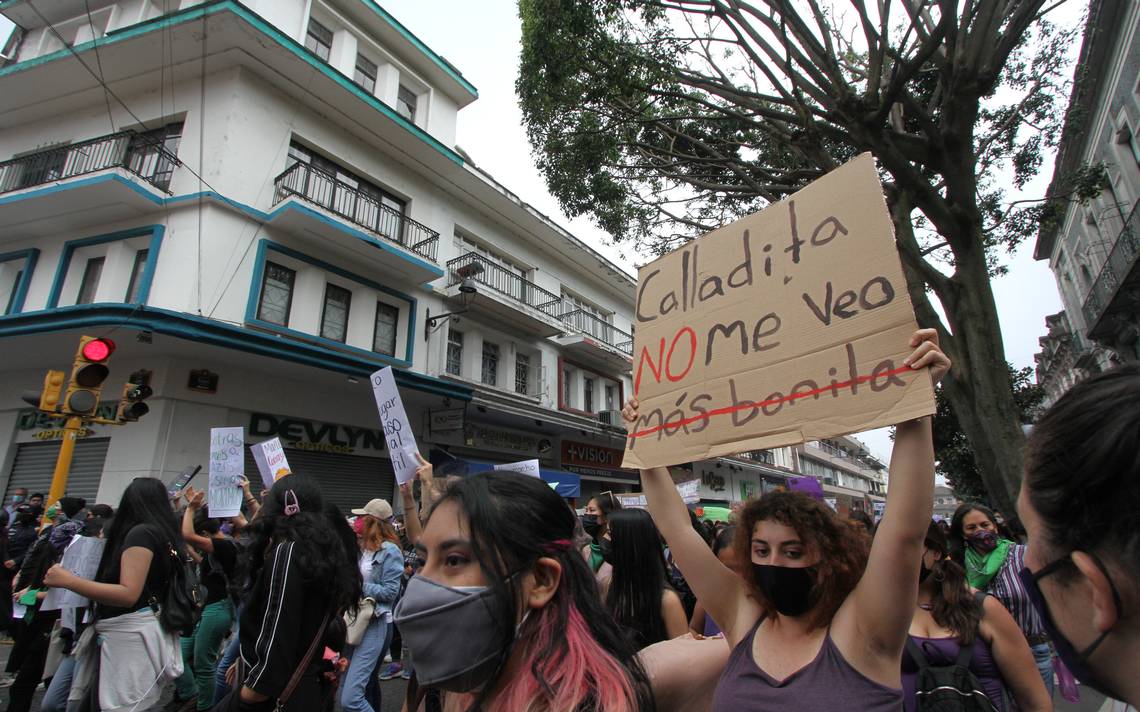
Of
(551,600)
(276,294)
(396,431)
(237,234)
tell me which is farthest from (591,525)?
(237,234)

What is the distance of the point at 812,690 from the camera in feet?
4.80

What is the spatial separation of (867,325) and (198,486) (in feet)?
36.1

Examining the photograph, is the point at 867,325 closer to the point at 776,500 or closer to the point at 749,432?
the point at 749,432

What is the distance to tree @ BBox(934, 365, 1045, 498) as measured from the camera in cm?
1582

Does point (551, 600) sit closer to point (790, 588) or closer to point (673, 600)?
point (790, 588)

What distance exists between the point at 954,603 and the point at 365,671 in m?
3.88

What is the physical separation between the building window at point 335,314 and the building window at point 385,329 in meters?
0.75

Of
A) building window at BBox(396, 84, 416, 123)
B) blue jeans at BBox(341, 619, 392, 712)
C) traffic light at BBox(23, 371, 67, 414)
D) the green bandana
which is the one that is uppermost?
building window at BBox(396, 84, 416, 123)

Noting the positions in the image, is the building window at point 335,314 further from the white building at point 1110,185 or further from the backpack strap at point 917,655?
the white building at point 1110,185

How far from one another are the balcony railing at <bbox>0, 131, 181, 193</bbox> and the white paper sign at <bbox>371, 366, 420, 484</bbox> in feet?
29.5

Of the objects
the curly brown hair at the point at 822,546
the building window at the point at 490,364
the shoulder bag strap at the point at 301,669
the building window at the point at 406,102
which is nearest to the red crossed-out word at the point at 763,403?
the curly brown hair at the point at 822,546

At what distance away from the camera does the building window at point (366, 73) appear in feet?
45.4

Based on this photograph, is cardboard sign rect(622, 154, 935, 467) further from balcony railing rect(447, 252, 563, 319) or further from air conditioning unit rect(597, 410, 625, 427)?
air conditioning unit rect(597, 410, 625, 427)

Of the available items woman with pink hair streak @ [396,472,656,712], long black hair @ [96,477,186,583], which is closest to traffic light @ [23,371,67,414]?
long black hair @ [96,477,186,583]
